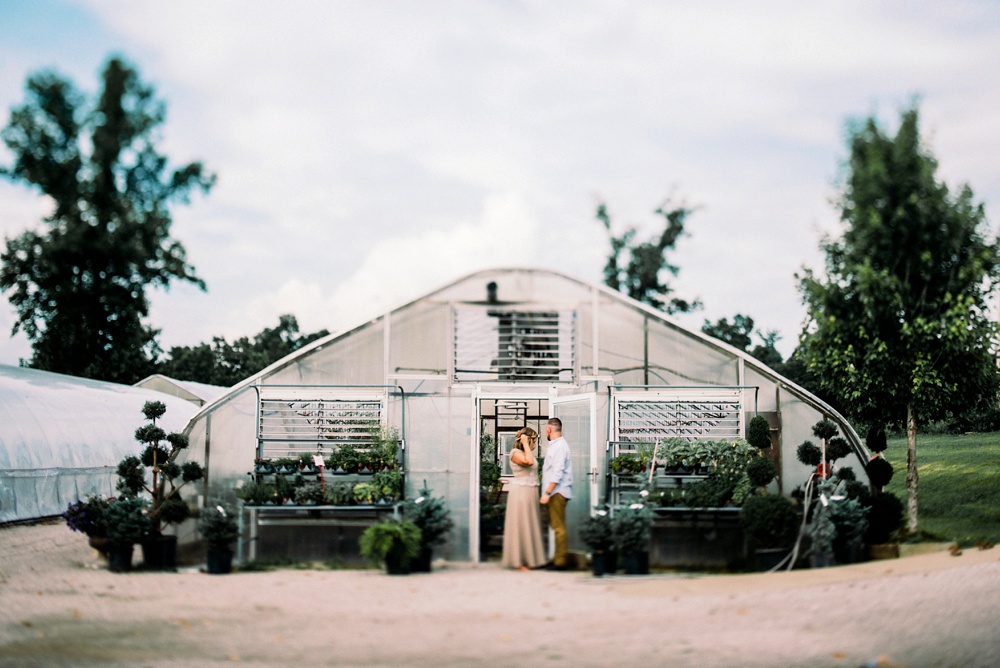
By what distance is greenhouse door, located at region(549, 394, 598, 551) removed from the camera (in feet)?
40.6

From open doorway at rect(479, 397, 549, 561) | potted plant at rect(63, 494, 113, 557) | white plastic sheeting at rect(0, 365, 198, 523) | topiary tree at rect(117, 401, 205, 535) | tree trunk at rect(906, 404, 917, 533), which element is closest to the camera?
topiary tree at rect(117, 401, 205, 535)

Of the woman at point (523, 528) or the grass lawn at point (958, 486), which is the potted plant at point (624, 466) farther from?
the grass lawn at point (958, 486)

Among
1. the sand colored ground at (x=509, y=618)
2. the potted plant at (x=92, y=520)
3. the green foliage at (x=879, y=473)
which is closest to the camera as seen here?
the sand colored ground at (x=509, y=618)

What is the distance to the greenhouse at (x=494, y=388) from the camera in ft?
42.7

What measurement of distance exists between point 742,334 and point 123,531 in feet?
110

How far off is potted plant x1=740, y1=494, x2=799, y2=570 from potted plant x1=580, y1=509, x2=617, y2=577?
1.51 metres

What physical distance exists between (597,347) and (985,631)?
6779mm

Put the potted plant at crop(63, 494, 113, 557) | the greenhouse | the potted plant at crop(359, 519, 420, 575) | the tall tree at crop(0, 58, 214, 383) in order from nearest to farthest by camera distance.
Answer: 1. the potted plant at crop(359, 519, 420, 575)
2. the potted plant at crop(63, 494, 113, 557)
3. the greenhouse
4. the tall tree at crop(0, 58, 214, 383)

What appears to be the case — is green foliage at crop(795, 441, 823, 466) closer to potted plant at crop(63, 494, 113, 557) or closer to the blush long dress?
the blush long dress

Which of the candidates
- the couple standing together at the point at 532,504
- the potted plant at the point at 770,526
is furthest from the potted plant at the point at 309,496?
the potted plant at the point at 770,526

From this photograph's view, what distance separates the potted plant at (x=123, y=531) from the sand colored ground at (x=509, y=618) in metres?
0.40

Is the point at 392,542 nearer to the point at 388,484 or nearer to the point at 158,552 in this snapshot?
the point at 388,484

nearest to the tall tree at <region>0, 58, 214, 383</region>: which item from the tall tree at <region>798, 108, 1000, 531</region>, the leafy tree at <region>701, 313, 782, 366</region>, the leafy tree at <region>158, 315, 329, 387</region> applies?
the leafy tree at <region>158, 315, 329, 387</region>

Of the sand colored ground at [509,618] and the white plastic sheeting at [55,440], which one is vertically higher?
the white plastic sheeting at [55,440]
